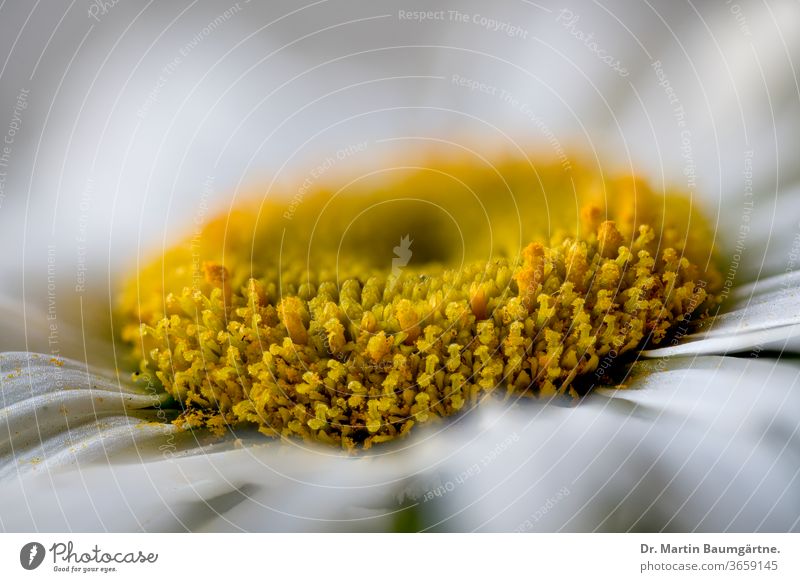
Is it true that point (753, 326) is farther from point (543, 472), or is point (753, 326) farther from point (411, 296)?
point (411, 296)

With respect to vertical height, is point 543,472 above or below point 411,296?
below
